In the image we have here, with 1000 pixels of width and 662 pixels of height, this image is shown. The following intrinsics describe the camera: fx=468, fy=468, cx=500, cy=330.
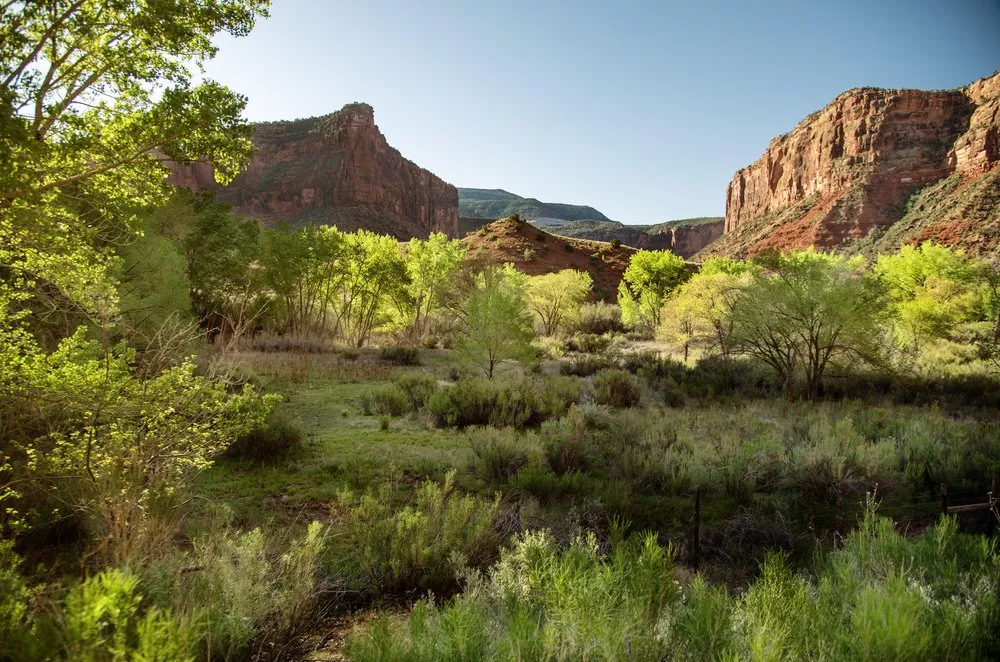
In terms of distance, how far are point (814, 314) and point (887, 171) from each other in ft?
313

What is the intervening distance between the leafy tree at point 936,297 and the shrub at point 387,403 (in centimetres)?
2212

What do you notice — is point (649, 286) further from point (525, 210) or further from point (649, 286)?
point (525, 210)

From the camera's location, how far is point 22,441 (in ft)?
16.8

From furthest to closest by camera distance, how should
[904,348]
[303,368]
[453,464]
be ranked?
[904,348], [303,368], [453,464]

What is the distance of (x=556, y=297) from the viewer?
3841 centimetres

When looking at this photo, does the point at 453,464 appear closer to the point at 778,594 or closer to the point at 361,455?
the point at 361,455

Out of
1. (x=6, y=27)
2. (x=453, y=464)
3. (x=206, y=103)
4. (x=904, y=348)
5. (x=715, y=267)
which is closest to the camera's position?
(x=6, y=27)

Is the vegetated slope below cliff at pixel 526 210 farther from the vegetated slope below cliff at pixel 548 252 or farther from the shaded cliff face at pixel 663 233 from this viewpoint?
the vegetated slope below cliff at pixel 548 252

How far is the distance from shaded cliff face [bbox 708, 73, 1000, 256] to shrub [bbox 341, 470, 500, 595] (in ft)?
224

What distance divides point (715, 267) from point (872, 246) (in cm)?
3716

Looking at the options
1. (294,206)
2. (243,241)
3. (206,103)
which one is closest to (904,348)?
(206,103)

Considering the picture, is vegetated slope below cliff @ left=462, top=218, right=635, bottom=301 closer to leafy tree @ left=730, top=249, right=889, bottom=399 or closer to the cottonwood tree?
leafy tree @ left=730, top=249, right=889, bottom=399

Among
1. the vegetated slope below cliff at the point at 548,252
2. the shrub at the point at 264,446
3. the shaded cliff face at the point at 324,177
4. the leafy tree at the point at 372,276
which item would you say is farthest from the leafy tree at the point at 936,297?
the shaded cliff face at the point at 324,177

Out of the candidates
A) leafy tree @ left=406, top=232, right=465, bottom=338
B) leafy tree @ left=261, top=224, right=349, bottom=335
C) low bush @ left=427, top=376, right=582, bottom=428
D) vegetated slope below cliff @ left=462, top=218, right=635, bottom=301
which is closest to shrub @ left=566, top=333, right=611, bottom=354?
leafy tree @ left=406, top=232, right=465, bottom=338
